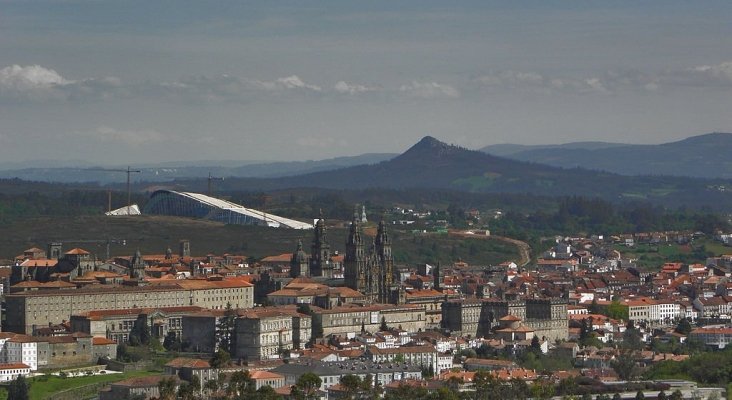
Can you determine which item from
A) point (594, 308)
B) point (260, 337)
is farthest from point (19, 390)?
point (594, 308)

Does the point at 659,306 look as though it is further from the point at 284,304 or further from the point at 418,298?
the point at 284,304

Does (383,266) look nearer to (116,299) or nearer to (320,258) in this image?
(320,258)

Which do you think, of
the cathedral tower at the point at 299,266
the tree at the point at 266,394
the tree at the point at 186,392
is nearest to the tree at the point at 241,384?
the tree at the point at 266,394

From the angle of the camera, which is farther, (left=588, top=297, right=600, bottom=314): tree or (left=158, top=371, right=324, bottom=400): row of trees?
(left=588, top=297, right=600, bottom=314): tree

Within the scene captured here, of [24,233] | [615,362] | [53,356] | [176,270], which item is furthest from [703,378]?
[24,233]

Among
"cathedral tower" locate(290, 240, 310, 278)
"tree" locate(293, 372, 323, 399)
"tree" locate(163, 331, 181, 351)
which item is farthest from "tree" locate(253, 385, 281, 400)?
"cathedral tower" locate(290, 240, 310, 278)

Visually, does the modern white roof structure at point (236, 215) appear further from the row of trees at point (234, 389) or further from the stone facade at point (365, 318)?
the row of trees at point (234, 389)

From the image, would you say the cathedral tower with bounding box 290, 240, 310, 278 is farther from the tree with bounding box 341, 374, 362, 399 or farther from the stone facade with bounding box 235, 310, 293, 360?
the tree with bounding box 341, 374, 362, 399

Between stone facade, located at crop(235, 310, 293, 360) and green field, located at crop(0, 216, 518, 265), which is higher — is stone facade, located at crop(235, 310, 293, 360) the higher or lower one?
the lower one
